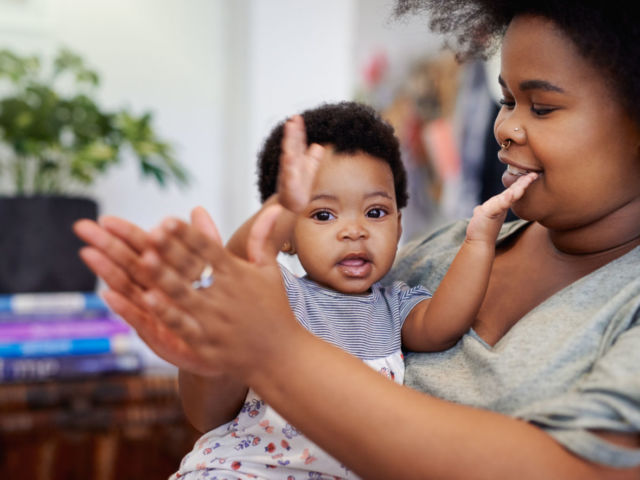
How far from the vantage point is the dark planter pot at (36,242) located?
1.80 metres

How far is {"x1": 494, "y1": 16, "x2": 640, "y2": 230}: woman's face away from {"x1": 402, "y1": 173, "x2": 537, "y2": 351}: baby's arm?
66mm

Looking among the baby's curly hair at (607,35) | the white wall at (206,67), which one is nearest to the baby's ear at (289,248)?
the baby's curly hair at (607,35)

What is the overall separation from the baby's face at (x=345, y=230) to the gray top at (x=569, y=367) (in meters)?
0.16

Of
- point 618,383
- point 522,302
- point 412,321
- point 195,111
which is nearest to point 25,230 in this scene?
point 195,111

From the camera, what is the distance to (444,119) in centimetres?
244

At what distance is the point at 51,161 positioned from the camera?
1.91 metres

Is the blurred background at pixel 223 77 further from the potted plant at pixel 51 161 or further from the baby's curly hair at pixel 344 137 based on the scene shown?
the baby's curly hair at pixel 344 137

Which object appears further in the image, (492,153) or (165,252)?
(492,153)

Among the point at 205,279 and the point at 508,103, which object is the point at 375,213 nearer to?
the point at 508,103

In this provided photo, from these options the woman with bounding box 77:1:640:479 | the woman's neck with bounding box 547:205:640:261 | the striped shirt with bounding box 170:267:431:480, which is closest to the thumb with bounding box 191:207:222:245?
the woman with bounding box 77:1:640:479

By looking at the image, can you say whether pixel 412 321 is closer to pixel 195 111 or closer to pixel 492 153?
pixel 492 153

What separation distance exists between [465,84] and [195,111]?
0.99 meters

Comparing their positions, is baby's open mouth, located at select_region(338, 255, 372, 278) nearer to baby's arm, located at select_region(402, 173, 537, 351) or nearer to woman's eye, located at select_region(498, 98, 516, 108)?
baby's arm, located at select_region(402, 173, 537, 351)

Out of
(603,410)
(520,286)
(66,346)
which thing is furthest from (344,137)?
(66,346)
